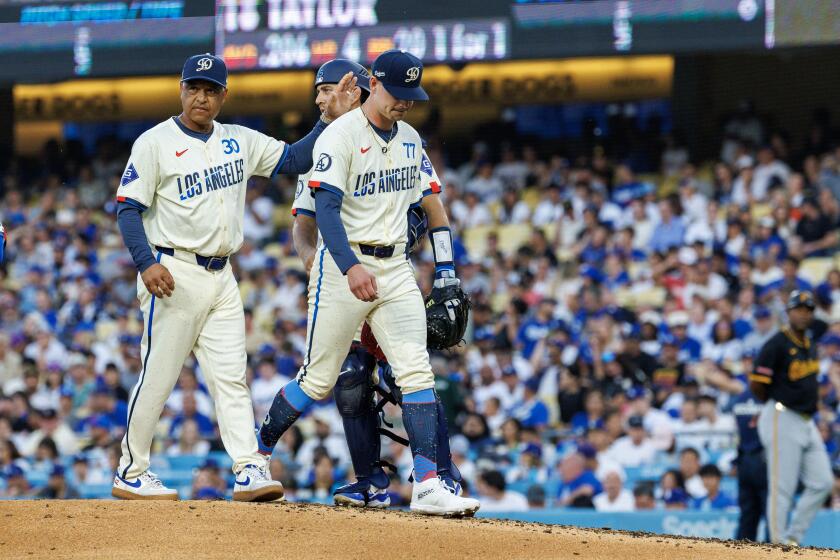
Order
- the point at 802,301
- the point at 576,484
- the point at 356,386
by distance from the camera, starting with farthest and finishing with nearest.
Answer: the point at 576,484
the point at 802,301
the point at 356,386

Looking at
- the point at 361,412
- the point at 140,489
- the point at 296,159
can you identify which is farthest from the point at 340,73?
the point at 140,489

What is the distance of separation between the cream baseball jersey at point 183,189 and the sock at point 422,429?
990mm

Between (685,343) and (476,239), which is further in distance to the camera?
(476,239)

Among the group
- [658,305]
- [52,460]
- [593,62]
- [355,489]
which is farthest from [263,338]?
[355,489]

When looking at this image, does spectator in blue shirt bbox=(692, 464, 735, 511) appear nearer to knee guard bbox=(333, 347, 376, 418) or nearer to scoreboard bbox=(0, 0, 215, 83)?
knee guard bbox=(333, 347, 376, 418)

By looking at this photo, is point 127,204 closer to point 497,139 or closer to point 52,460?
point 52,460

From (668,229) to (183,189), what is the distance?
8.88 meters

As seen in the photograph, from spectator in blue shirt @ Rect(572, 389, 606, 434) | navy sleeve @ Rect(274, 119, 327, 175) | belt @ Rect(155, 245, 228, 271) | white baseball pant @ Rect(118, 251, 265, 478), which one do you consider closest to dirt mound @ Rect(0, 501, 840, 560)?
white baseball pant @ Rect(118, 251, 265, 478)

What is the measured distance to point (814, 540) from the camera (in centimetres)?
924

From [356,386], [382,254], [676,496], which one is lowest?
[676,496]

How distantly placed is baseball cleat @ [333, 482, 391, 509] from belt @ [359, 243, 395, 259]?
3.64 feet

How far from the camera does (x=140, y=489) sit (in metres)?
5.81

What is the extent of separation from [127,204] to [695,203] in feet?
31.0

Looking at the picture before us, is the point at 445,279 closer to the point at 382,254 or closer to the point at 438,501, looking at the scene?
the point at 382,254
